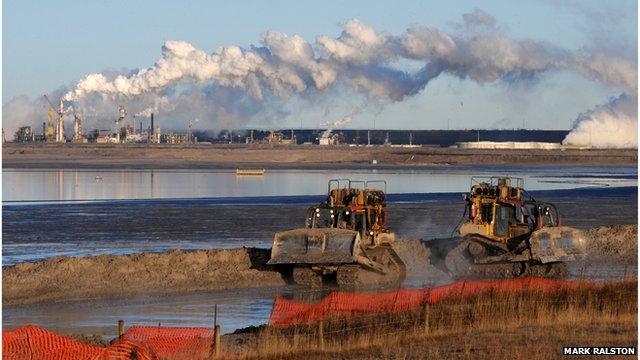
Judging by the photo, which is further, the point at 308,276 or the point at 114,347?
the point at 308,276

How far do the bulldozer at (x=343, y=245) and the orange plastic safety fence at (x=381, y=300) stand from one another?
4.28ft

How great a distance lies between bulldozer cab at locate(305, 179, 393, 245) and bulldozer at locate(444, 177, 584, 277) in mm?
2828

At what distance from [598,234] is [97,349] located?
31181mm

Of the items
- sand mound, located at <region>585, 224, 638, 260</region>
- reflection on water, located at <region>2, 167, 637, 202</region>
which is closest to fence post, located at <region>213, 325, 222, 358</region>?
sand mound, located at <region>585, 224, 638, 260</region>

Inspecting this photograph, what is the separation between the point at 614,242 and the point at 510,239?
493 inches

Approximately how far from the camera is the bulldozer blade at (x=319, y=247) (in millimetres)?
34188

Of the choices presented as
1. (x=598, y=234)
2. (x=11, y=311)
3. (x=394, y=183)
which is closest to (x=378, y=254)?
(x=11, y=311)

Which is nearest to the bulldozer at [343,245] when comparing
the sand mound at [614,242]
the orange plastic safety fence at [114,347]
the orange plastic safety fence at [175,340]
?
the orange plastic safety fence at [175,340]

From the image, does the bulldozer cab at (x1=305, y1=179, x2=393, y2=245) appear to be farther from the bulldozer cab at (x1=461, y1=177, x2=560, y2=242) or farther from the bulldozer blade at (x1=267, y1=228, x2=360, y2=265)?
the bulldozer cab at (x1=461, y1=177, x2=560, y2=242)

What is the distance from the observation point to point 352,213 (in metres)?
35.6

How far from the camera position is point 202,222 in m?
61.4

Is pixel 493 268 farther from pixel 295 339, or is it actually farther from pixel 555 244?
pixel 295 339

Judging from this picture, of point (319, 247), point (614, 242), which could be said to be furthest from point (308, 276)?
point (614, 242)

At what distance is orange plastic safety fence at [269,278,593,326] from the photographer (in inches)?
1118
